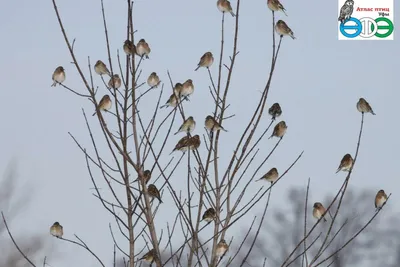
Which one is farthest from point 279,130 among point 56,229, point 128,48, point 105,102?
point 56,229

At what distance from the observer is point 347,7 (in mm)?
3518

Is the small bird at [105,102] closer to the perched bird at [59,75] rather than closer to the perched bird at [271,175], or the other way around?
the perched bird at [59,75]

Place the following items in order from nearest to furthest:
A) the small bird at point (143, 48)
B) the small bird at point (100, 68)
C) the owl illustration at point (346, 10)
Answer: the small bird at point (143, 48)
the small bird at point (100, 68)
the owl illustration at point (346, 10)

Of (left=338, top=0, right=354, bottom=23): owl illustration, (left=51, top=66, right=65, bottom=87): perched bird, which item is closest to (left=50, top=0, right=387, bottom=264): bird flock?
(left=51, top=66, right=65, bottom=87): perched bird

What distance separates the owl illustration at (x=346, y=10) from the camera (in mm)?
3518

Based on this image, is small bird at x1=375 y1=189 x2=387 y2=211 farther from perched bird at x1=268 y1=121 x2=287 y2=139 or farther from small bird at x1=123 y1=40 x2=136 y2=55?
small bird at x1=123 y1=40 x2=136 y2=55

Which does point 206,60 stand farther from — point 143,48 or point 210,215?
Answer: point 210,215

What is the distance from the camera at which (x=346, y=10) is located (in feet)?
11.5

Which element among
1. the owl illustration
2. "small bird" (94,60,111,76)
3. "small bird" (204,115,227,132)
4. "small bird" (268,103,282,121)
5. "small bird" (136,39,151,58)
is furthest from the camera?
the owl illustration

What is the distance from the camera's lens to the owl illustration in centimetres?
352

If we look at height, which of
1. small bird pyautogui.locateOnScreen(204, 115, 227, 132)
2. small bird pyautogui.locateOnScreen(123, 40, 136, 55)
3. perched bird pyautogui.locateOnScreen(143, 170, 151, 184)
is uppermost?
small bird pyautogui.locateOnScreen(123, 40, 136, 55)

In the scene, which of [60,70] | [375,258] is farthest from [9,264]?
[375,258]

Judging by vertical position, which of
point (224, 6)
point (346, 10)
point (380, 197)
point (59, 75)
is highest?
point (346, 10)

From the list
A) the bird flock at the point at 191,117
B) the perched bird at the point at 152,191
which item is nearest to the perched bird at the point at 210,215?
the bird flock at the point at 191,117
